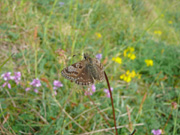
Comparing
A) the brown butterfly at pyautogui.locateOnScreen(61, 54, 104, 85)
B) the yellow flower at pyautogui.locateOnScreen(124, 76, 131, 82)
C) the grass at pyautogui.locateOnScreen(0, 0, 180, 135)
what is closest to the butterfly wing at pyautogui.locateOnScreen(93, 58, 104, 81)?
the brown butterfly at pyautogui.locateOnScreen(61, 54, 104, 85)

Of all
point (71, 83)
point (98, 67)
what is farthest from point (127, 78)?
point (71, 83)

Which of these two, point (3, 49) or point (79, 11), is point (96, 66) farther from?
point (79, 11)

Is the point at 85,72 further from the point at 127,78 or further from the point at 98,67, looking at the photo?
the point at 127,78

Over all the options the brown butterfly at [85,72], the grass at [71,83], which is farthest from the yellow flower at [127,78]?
the brown butterfly at [85,72]

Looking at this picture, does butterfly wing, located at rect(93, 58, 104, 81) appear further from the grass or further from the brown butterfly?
the grass

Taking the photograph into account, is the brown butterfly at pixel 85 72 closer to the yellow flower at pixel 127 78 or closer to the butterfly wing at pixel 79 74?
the butterfly wing at pixel 79 74
